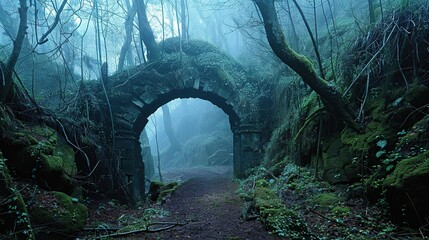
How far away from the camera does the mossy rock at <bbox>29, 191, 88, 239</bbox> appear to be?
422 cm

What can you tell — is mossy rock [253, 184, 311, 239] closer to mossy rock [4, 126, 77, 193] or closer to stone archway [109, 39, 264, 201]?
mossy rock [4, 126, 77, 193]

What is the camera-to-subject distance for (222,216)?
6.24m

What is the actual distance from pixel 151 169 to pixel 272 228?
20210 millimetres

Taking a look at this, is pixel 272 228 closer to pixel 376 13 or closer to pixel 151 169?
pixel 376 13

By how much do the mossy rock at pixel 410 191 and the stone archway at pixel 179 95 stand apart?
7905 millimetres

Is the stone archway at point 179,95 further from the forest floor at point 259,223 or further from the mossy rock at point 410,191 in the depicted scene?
the mossy rock at point 410,191

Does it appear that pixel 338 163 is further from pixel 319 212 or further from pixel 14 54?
pixel 14 54

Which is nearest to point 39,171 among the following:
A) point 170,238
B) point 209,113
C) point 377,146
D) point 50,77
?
point 170,238

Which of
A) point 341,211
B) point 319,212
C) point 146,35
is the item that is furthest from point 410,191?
point 146,35

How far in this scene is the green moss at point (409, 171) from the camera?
3.35 meters

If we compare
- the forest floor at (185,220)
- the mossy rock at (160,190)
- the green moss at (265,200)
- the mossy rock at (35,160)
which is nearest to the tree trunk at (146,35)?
the mossy rock at (160,190)

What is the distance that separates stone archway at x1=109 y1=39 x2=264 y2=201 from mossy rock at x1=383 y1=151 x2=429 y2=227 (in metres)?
7.91

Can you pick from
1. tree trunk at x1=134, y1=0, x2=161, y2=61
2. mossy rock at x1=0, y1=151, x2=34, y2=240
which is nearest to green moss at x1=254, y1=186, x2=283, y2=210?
mossy rock at x1=0, y1=151, x2=34, y2=240

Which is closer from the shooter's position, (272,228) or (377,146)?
(272,228)
